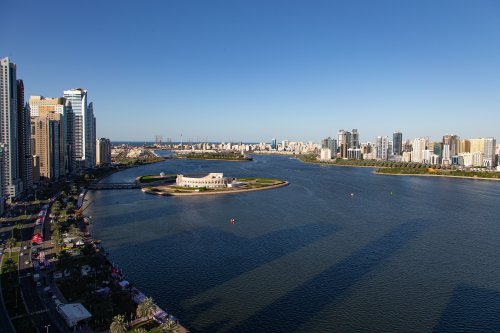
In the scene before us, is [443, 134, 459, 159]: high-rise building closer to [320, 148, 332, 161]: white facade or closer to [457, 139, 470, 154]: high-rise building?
[457, 139, 470, 154]: high-rise building

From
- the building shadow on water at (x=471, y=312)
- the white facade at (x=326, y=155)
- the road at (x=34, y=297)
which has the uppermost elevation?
the white facade at (x=326, y=155)

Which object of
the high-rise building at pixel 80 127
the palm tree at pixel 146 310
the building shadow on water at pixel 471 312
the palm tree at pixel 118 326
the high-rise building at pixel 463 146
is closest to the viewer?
the palm tree at pixel 118 326

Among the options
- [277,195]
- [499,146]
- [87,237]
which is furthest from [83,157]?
[499,146]

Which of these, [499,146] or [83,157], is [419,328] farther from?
[499,146]

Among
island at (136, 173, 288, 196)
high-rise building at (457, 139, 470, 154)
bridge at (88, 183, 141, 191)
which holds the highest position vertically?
high-rise building at (457, 139, 470, 154)

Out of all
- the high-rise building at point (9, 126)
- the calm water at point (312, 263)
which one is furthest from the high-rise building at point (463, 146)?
the high-rise building at point (9, 126)

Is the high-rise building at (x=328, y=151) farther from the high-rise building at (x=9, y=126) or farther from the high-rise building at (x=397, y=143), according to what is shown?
the high-rise building at (x=9, y=126)

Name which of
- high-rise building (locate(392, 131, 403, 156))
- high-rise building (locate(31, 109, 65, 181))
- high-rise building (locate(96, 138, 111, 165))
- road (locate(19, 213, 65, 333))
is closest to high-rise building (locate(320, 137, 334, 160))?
high-rise building (locate(392, 131, 403, 156))
